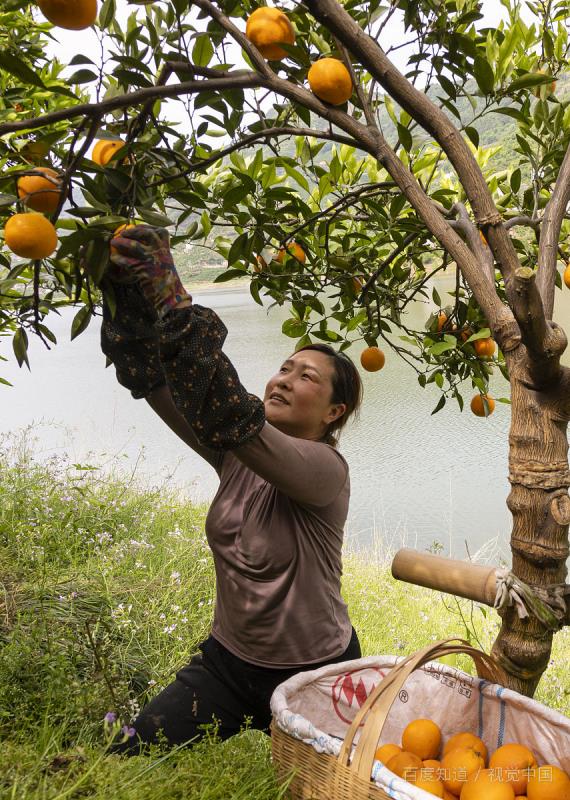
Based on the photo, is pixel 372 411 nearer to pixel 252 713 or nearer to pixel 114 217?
pixel 252 713

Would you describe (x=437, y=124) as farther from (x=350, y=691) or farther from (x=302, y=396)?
(x=350, y=691)

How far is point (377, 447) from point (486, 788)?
15.9ft

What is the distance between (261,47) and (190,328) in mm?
396

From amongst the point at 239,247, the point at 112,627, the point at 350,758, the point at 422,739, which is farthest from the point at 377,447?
the point at 350,758

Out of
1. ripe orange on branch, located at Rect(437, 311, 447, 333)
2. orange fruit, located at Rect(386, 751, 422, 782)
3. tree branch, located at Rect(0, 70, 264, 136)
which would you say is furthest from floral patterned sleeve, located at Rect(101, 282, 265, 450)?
ripe orange on branch, located at Rect(437, 311, 447, 333)

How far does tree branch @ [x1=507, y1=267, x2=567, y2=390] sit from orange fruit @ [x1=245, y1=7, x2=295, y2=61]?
0.43 meters

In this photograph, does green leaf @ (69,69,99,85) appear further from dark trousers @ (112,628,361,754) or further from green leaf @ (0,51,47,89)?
dark trousers @ (112,628,361,754)

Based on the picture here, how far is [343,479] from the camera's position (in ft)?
3.86

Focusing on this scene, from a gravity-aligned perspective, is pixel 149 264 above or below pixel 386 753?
above

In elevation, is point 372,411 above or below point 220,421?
above

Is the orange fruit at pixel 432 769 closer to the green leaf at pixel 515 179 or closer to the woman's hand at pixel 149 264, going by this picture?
the woman's hand at pixel 149 264

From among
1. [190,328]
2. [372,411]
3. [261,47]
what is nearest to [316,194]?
[261,47]

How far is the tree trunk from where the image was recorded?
0.84 meters

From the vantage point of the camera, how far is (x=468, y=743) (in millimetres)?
929
